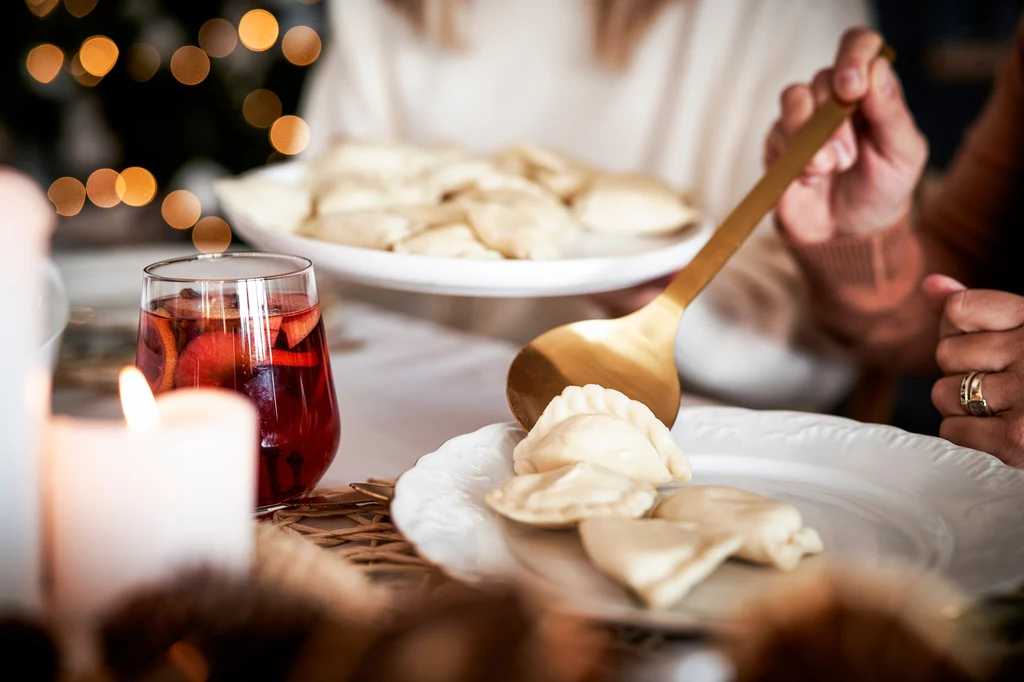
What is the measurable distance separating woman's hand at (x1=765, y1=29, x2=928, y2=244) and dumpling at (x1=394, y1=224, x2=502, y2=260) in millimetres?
258

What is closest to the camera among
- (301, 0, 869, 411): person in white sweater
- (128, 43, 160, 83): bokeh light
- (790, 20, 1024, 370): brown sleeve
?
(790, 20, 1024, 370): brown sleeve

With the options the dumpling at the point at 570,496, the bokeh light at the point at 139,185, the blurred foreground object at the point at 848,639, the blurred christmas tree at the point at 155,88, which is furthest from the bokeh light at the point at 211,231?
the blurred foreground object at the point at 848,639

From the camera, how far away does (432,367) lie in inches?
27.2

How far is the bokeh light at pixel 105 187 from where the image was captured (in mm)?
2398

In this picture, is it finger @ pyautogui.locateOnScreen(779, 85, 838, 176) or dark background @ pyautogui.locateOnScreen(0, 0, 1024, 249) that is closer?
finger @ pyautogui.locateOnScreen(779, 85, 838, 176)

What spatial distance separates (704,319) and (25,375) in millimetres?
763

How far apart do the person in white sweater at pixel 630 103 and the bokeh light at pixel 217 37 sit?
35.0 inches

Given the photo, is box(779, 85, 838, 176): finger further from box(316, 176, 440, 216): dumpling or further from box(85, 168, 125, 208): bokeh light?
box(85, 168, 125, 208): bokeh light

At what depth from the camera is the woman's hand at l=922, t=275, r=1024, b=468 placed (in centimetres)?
43

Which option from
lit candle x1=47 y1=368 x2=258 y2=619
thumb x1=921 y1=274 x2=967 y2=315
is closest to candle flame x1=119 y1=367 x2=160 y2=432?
lit candle x1=47 y1=368 x2=258 y2=619

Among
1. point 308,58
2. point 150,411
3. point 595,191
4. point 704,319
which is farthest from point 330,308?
point 308,58

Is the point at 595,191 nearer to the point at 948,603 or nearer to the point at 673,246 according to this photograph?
the point at 673,246

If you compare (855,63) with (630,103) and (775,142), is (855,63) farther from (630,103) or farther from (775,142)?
(630,103)

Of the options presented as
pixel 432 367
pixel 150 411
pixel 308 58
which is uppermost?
pixel 308 58
